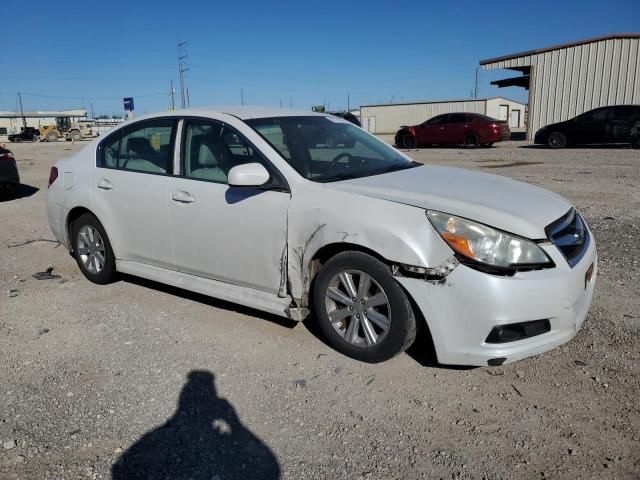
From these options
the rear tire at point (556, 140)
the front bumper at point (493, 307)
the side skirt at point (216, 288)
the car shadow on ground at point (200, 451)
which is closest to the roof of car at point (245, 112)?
the side skirt at point (216, 288)

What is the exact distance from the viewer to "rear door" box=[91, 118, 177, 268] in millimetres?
4535

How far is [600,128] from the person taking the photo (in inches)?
776

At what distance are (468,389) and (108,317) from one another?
9.70ft

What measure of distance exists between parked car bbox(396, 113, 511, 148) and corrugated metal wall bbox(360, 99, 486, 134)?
2365 cm

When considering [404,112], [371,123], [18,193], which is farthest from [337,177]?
[371,123]

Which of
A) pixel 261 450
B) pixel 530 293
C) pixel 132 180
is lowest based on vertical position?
pixel 261 450

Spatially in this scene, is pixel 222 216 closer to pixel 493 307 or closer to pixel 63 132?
pixel 493 307

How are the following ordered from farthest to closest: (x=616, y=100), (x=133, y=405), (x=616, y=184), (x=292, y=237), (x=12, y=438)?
1. (x=616, y=100)
2. (x=616, y=184)
3. (x=292, y=237)
4. (x=133, y=405)
5. (x=12, y=438)

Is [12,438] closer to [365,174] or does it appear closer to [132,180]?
[132,180]

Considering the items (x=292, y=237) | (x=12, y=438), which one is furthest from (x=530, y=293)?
(x=12, y=438)

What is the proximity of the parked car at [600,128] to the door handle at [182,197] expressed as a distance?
19246 mm

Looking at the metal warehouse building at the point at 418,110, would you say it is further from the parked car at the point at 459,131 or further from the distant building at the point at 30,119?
the distant building at the point at 30,119

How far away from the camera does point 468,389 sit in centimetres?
332

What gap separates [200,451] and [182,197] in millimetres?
2098
